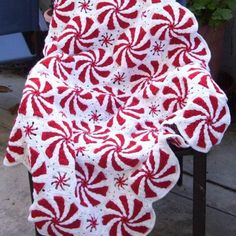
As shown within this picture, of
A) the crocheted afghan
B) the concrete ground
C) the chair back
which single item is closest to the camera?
the crocheted afghan

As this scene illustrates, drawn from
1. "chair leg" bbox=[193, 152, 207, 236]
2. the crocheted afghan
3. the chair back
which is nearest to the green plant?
the crocheted afghan

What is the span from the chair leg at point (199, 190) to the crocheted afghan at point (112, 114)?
0.05 m

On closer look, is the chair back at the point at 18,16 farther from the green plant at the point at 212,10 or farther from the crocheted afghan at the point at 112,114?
the green plant at the point at 212,10

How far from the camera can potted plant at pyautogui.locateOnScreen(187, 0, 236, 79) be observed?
304 cm

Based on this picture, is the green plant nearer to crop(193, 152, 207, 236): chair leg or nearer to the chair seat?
the chair seat

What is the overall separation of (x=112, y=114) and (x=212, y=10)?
0.96m

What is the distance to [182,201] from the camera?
274 centimetres

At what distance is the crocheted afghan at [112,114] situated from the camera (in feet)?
6.72

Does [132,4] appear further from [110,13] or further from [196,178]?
[196,178]

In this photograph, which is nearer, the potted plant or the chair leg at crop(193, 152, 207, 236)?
the chair leg at crop(193, 152, 207, 236)

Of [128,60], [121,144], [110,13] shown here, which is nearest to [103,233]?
[121,144]

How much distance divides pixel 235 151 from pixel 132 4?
1025 millimetres

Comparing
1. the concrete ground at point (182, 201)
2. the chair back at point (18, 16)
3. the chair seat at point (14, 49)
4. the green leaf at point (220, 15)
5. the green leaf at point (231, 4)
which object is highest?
the green leaf at point (231, 4)

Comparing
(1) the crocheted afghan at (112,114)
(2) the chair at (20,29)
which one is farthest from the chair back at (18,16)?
(1) the crocheted afghan at (112,114)
